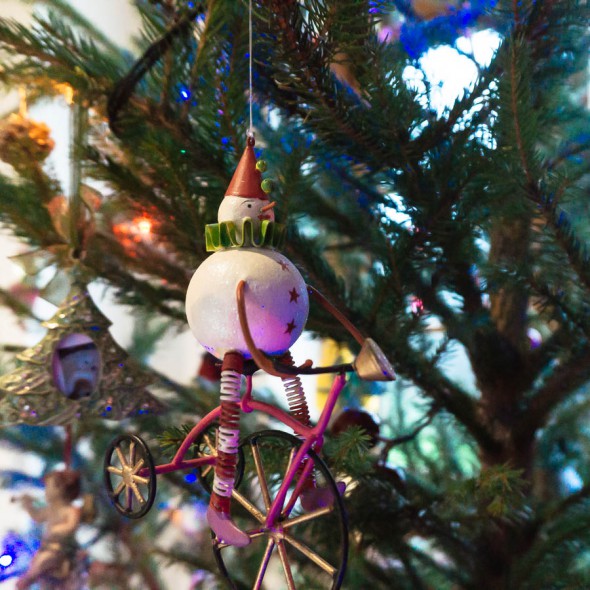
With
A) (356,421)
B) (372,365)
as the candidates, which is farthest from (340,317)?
(356,421)

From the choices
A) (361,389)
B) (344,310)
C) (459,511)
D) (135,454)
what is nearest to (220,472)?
(135,454)

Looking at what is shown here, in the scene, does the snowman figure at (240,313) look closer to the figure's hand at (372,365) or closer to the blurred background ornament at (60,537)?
the figure's hand at (372,365)

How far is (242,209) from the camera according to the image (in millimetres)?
388

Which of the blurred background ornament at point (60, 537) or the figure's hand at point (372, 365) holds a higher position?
the blurred background ornament at point (60, 537)

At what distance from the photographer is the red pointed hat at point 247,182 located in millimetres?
391

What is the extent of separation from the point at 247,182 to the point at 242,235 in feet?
0.11

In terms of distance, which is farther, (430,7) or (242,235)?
(430,7)

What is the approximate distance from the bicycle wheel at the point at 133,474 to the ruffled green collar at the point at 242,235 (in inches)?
4.8

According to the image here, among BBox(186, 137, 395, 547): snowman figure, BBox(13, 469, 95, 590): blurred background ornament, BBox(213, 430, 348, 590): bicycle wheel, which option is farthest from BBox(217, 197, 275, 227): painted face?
BBox(13, 469, 95, 590): blurred background ornament

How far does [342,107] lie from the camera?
1.49 ft

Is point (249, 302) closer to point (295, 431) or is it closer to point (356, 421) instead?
point (295, 431)

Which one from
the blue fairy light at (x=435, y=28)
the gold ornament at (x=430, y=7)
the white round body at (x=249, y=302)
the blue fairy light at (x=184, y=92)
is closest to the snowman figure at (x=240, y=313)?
the white round body at (x=249, y=302)

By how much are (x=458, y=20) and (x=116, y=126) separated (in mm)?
347

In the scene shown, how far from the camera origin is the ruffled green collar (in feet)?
1.25
